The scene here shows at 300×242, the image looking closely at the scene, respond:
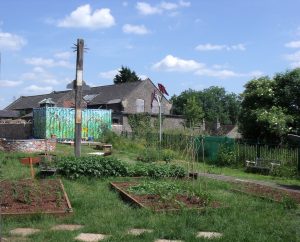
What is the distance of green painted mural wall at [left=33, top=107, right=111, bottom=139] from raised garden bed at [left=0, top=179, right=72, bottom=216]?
2283 centimetres

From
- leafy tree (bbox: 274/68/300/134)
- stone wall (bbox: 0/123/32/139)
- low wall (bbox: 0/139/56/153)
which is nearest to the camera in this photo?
low wall (bbox: 0/139/56/153)

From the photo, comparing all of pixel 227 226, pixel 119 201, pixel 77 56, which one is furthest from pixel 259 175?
pixel 227 226

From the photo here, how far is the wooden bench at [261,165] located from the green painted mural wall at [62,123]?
1514 cm

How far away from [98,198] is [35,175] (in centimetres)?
363

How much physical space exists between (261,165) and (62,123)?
1736 centimetres

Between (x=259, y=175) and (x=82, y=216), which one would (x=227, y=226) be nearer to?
(x=82, y=216)

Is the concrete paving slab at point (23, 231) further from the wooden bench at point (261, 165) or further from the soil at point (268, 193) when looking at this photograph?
the wooden bench at point (261, 165)

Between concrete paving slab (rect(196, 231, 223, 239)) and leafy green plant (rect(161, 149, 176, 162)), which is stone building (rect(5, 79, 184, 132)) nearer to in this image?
leafy green plant (rect(161, 149, 176, 162))

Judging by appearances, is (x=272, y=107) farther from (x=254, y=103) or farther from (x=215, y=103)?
(x=215, y=103)

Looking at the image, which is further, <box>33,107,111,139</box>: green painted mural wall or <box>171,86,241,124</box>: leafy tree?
<box>171,86,241,124</box>: leafy tree

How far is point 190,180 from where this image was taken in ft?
45.9

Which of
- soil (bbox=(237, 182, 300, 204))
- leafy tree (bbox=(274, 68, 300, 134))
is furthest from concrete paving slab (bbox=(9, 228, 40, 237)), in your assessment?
leafy tree (bbox=(274, 68, 300, 134))

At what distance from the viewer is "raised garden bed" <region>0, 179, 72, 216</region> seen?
8.87 metres

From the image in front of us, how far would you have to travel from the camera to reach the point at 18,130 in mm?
38188
